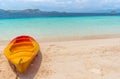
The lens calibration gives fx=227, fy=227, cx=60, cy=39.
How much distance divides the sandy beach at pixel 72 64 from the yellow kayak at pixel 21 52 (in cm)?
34

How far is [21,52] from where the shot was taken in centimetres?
618

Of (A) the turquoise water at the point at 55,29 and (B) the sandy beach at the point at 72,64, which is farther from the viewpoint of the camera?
(A) the turquoise water at the point at 55,29

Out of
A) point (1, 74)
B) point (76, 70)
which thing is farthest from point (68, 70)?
point (1, 74)

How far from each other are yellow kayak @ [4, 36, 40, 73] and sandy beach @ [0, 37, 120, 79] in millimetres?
344

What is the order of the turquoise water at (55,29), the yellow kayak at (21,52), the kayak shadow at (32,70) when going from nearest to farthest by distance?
the yellow kayak at (21,52), the kayak shadow at (32,70), the turquoise water at (55,29)

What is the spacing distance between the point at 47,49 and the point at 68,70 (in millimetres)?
1837

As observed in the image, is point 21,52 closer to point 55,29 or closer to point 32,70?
point 32,70

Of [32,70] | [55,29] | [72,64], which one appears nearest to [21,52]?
[32,70]

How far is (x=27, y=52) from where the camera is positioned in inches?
239

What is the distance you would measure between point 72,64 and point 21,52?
1.44 m

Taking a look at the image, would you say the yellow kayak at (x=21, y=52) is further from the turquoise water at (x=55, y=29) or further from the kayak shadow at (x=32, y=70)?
the turquoise water at (x=55, y=29)

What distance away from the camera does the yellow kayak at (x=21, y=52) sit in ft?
17.6

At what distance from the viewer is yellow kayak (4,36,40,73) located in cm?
537

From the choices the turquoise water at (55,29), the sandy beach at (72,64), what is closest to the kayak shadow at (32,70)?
the sandy beach at (72,64)
